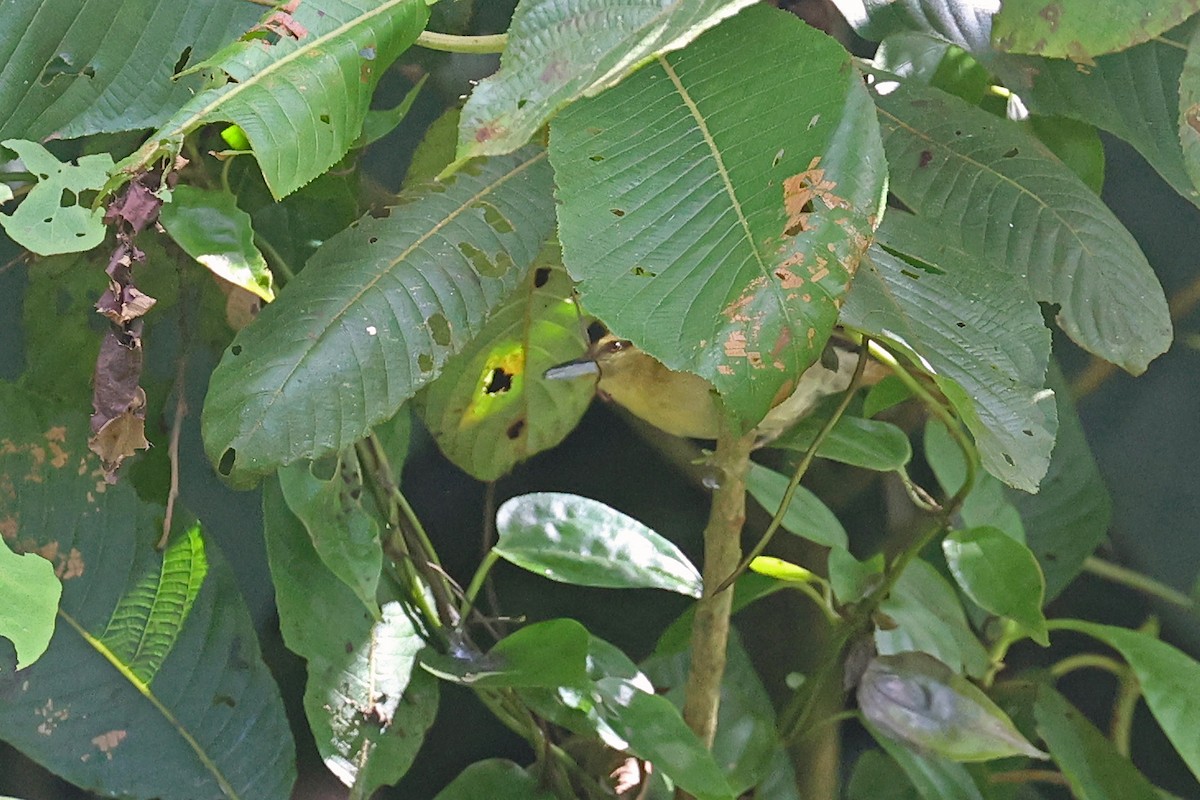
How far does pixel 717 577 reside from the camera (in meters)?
0.68

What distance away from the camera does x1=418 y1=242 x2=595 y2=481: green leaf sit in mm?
741

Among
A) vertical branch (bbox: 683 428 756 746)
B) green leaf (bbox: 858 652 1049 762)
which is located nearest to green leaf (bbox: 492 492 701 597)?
vertical branch (bbox: 683 428 756 746)

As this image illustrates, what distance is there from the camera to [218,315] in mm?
781

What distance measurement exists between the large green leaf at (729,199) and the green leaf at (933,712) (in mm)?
391

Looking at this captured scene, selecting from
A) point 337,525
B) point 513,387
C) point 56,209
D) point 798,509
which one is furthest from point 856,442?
point 56,209

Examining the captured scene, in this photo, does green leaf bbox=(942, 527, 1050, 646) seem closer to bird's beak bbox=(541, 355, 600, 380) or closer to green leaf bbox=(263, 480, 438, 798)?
bird's beak bbox=(541, 355, 600, 380)

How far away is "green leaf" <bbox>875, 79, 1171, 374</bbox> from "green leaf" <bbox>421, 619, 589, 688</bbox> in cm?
35

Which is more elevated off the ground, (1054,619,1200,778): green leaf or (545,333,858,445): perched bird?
(545,333,858,445): perched bird

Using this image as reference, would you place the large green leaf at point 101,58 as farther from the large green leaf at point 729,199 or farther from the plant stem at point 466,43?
the large green leaf at point 729,199

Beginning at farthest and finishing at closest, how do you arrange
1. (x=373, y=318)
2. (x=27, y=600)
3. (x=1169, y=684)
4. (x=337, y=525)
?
(x=1169, y=684) < (x=337, y=525) < (x=373, y=318) < (x=27, y=600)

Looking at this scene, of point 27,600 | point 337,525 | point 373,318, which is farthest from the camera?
point 337,525

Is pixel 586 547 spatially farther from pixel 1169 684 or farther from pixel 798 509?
pixel 1169 684

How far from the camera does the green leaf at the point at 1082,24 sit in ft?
1.44

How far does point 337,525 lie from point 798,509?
0.38m
